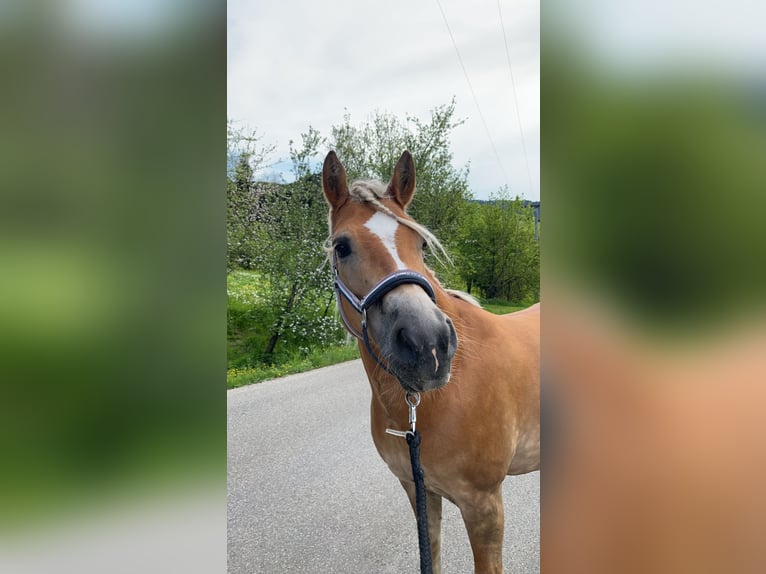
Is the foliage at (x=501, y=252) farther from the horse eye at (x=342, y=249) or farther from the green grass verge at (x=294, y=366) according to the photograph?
the green grass verge at (x=294, y=366)

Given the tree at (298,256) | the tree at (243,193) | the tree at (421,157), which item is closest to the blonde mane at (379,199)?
the tree at (421,157)

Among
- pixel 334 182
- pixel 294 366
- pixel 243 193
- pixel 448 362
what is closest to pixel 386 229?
pixel 334 182

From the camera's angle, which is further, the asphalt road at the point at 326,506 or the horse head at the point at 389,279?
the asphalt road at the point at 326,506

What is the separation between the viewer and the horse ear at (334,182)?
1.10 m

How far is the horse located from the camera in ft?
3.10

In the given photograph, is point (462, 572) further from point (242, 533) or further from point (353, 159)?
point (353, 159)

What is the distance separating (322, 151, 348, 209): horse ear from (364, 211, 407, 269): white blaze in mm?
136

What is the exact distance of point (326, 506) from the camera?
6.51 feet
